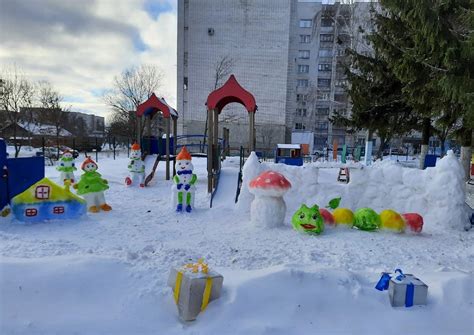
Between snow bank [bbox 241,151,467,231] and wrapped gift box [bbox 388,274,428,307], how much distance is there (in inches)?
150

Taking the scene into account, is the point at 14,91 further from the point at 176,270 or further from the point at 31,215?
the point at 176,270

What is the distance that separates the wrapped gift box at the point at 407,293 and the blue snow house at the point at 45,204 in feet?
17.7

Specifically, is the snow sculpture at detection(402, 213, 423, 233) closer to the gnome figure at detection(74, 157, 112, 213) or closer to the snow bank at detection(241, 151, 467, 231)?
the snow bank at detection(241, 151, 467, 231)

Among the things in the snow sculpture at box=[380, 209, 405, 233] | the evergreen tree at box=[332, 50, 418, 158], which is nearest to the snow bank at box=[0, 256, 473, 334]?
the snow sculpture at box=[380, 209, 405, 233]

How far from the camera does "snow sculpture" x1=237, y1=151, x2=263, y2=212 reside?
6.90 metres

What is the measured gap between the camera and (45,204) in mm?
5793

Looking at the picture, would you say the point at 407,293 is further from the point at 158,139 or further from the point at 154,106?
the point at 158,139

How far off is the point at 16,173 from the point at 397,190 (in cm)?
796

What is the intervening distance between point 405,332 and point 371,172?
4963 mm

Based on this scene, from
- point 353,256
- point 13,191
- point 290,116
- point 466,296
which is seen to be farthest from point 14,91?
point 466,296

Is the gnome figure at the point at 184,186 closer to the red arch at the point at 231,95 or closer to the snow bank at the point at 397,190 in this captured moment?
the snow bank at the point at 397,190

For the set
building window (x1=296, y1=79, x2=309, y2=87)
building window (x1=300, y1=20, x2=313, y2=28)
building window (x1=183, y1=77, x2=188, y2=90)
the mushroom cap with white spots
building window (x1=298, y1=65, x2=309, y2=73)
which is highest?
building window (x1=300, y1=20, x2=313, y2=28)

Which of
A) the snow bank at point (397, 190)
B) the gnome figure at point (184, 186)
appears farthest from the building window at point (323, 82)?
the gnome figure at point (184, 186)

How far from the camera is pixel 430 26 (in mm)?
6824
